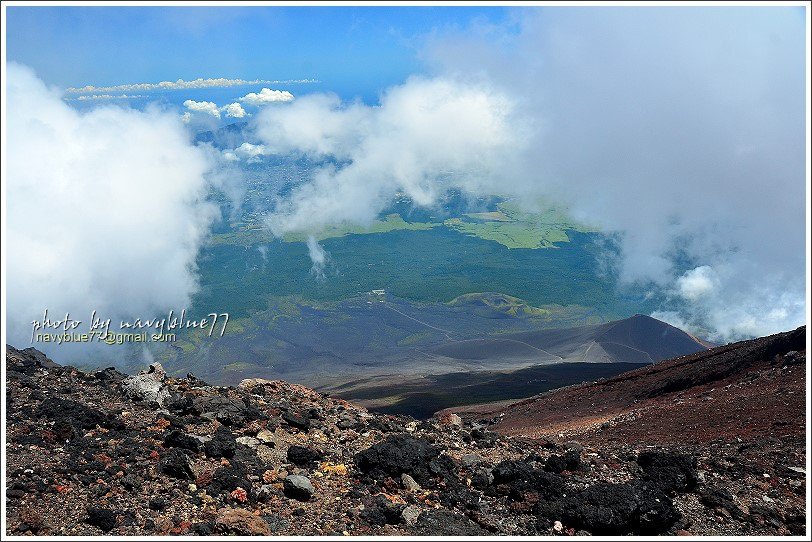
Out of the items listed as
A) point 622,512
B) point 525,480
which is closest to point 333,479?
point 525,480

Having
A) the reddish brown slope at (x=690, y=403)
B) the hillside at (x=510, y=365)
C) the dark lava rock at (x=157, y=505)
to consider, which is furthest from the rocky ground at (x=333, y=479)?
the hillside at (x=510, y=365)

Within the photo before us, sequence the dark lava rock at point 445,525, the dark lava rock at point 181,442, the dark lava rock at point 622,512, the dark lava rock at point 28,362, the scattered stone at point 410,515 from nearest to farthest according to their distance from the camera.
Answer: the dark lava rock at point 445,525, the dark lava rock at point 622,512, the scattered stone at point 410,515, the dark lava rock at point 181,442, the dark lava rock at point 28,362

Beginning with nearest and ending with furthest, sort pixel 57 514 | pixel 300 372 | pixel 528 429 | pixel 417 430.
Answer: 1. pixel 57 514
2. pixel 417 430
3. pixel 528 429
4. pixel 300 372

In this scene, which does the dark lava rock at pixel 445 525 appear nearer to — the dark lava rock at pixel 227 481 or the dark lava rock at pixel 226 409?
the dark lava rock at pixel 227 481

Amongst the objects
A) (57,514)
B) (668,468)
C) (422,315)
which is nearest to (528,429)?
(668,468)

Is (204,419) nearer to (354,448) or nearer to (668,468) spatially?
(354,448)

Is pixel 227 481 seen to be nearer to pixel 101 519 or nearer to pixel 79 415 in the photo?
pixel 101 519

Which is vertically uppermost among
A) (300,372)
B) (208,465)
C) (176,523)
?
(300,372)
